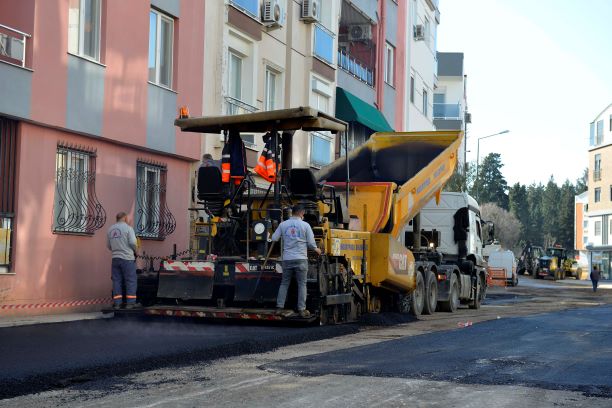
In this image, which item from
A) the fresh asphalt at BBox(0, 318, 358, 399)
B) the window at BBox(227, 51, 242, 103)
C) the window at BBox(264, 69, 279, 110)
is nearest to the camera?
the fresh asphalt at BBox(0, 318, 358, 399)

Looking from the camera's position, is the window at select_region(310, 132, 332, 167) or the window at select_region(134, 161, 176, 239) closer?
the window at select_region(134, 161, 176, 239)

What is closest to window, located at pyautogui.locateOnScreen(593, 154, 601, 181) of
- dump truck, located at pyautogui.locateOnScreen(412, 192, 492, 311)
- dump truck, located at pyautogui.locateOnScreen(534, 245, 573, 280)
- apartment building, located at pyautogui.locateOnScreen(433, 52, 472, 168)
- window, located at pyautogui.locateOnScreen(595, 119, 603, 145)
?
window, located at pyautogui.locateOnScreen(595, 119, 603, 145)

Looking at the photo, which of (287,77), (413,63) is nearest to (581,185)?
(413,63)

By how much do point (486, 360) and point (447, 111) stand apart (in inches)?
2279

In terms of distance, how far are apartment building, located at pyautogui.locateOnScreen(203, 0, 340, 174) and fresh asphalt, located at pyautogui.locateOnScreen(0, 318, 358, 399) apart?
6770 millimetres

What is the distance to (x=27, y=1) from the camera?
52.8 feet

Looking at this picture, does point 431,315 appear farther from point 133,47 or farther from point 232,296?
point 133,47

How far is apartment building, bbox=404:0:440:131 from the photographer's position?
41.6 meters

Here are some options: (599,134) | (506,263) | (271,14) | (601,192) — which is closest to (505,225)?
(601,192)

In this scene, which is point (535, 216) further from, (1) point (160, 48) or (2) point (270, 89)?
(1) point (160, 48)

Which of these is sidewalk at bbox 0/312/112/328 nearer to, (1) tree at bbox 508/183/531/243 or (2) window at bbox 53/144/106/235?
(2) window at bbox 53/144/106/235

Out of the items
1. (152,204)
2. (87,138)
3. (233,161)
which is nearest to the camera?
(233,161)

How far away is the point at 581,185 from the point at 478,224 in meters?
153

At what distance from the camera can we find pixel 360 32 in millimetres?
35438
